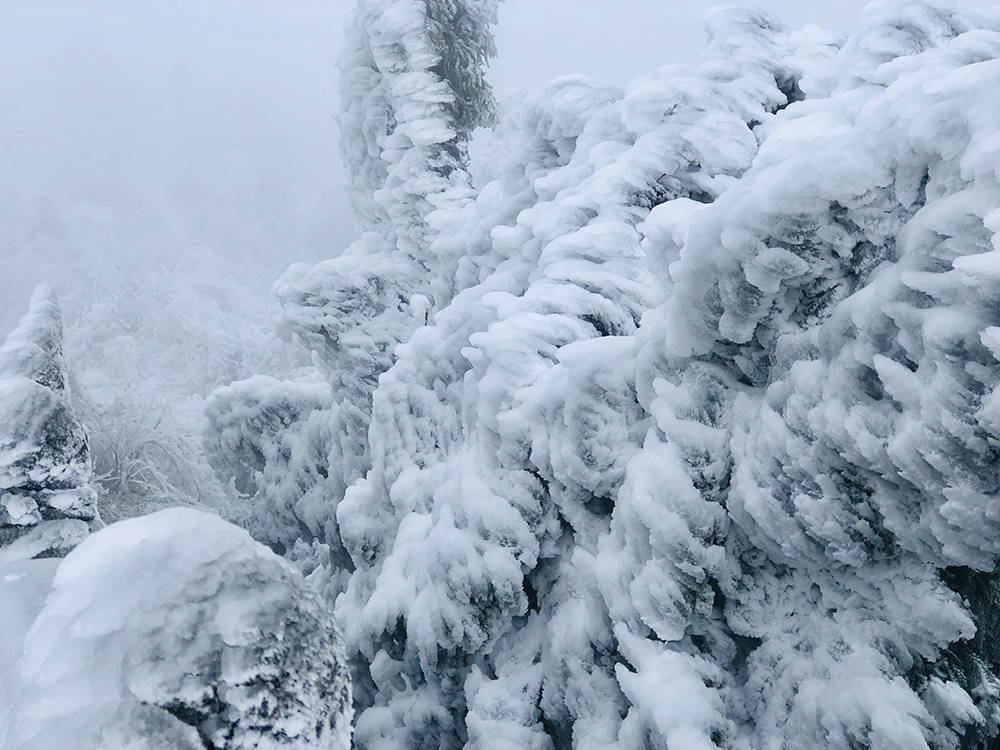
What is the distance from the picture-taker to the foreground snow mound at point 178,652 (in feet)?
5.12

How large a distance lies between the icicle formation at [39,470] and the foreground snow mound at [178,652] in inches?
97.8

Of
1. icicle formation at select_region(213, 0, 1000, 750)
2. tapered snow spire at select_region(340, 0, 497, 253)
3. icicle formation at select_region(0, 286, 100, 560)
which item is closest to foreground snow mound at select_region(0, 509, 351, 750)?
icicle formation at select_region(213, 0, 1000, 750)

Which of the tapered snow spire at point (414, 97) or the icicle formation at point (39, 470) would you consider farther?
the tapered snow spire at point (414, 97)

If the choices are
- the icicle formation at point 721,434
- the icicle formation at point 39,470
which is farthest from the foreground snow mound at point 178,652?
the icicle formation at point 39,470

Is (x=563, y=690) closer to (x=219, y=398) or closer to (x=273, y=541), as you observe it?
(x=273, y=541)

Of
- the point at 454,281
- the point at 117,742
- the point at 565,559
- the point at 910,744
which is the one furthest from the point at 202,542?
the point at 454,281

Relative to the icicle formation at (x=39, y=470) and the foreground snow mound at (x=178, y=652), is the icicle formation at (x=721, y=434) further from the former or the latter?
the icicle formation at (x=39, y=470)

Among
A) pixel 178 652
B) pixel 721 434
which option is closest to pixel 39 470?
pixel 178 652

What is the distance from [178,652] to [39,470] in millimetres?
2949

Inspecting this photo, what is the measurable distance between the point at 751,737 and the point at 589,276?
1889 mm

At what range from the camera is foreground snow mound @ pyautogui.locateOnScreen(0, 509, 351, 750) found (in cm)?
156

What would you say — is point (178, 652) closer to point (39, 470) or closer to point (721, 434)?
point (721, 434)

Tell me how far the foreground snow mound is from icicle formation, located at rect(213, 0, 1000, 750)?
0.92m

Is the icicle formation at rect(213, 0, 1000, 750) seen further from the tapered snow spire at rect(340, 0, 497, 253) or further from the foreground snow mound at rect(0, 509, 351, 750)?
the tapered snow spire at rect(340, 0, 497, 253)
